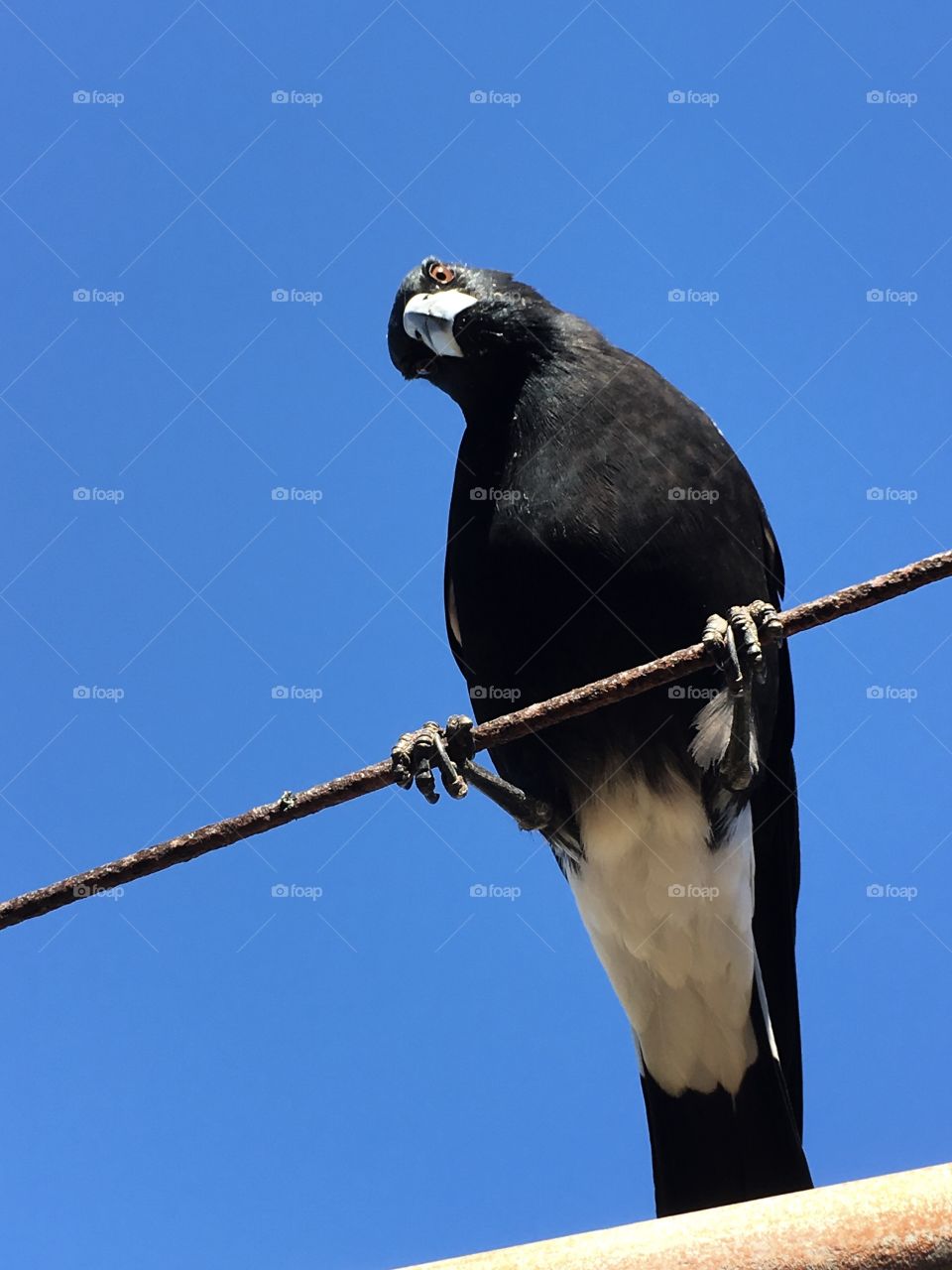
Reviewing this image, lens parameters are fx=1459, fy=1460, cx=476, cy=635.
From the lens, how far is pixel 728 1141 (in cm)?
420

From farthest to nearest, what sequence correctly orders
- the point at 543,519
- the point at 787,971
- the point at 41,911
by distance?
the point at 787,971 < the point at 543,519 < the point at 41,911

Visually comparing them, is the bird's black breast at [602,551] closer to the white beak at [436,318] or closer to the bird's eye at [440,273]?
the white beak at [436,318]

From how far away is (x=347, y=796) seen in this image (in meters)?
2.48

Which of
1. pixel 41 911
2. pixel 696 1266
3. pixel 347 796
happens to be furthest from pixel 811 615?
pixel 41 911

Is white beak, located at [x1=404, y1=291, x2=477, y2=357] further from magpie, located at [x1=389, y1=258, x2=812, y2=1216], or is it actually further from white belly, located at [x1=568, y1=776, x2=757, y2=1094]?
white belly, located at [x1=568, y1=776, x2=757, y2=1094]

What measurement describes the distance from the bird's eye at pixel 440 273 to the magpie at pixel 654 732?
548mm

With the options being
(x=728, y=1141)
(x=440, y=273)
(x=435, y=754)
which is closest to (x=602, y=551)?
(x=435, y=754)

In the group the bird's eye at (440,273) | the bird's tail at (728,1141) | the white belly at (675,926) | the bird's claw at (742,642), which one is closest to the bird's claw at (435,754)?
the bird's claw at (742,642)

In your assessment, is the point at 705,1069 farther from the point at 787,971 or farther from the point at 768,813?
the point at 768,813

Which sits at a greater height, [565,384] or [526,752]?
[565,384]

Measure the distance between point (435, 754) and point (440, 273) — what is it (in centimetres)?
227

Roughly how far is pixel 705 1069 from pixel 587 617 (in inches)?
56.0

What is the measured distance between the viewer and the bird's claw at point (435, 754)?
3.54 meters

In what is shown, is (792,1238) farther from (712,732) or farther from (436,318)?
(436,318)
